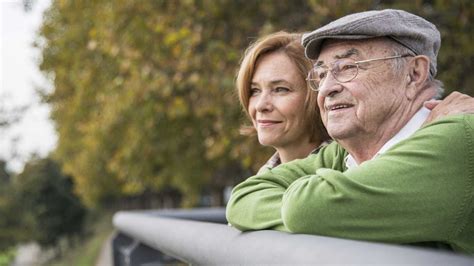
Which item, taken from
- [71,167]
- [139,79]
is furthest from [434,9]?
[71,167]

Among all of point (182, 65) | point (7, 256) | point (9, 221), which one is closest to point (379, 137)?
point (182, 65)

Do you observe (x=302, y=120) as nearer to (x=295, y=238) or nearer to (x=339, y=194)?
(x=339, y=194)

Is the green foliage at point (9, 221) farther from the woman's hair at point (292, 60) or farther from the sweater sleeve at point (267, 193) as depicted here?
the sweater sleeve at point (267, 193)

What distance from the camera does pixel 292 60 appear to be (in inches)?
124

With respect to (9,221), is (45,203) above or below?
above

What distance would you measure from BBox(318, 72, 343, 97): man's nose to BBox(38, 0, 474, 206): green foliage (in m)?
4.07

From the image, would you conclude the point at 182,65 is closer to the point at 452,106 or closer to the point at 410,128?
the point at 410,128

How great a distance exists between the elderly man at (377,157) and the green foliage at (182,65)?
13.3ft

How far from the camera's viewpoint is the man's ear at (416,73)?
7.04 ft

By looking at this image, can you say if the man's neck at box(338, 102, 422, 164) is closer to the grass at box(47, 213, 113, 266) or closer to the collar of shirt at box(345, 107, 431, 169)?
the collar of shirt at box(345, 107, 431, 169)

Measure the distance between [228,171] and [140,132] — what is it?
16.4ft

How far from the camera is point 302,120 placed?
3176mm

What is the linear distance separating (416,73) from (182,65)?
6.95 meters

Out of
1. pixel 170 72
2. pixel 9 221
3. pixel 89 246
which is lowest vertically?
pixel 89 246
